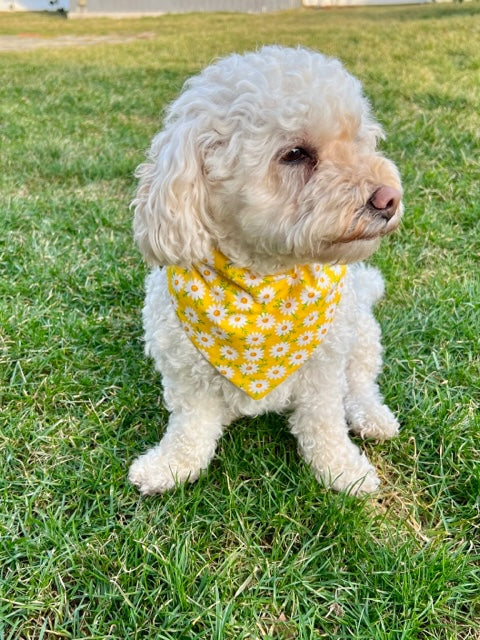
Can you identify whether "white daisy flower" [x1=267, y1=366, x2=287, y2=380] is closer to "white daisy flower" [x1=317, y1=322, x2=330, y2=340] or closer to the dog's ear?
"white daisy flower" [x1=317, y1=322, x2=330, y2=340]

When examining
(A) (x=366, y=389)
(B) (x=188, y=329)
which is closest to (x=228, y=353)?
(B) (x=188, y=329)

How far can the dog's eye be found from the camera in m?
1.82

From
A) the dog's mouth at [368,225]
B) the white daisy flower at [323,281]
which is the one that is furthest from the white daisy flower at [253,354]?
the dog's mouth at [368,225]

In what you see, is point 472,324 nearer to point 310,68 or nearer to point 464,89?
point 310,68

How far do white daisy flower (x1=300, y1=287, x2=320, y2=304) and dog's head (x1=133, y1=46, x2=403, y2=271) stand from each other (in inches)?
7.4

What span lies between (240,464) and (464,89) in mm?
5518

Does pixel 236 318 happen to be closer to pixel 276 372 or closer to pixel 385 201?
pixel 276 372

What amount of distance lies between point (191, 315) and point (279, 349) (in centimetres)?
35

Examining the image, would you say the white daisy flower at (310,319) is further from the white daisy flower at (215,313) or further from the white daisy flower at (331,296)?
the white daisy flower at (215,313)


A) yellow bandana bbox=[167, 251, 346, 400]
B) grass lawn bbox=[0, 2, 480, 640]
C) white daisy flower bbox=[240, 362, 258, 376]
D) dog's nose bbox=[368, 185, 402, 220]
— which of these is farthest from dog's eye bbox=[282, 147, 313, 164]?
grass lawn bbox=[0, 2, 480, 640]

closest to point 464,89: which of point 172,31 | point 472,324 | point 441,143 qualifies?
point 441,143

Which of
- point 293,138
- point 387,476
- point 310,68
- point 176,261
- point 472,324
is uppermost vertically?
point 310,68

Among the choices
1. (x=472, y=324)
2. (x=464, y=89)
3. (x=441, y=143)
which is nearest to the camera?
(x=472, y=324)

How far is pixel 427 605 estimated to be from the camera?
1.84m
